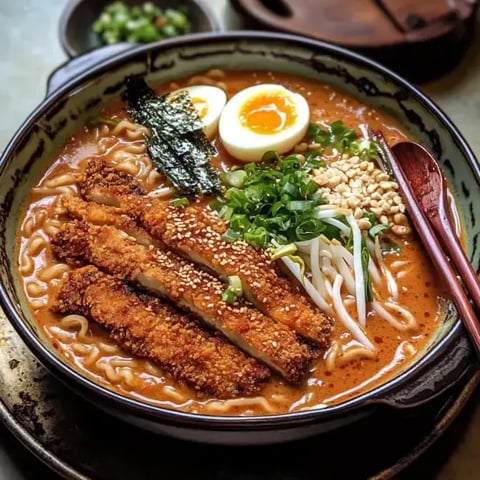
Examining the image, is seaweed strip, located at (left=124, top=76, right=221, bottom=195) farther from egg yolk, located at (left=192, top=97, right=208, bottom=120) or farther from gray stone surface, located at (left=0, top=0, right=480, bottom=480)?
gray stone surface, located at (left=0, top=0, right=480, bottom=480)

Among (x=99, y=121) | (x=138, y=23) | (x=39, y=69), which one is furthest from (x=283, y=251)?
A: (x=138, y=23)

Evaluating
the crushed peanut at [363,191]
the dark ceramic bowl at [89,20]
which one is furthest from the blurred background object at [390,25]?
the crushed peanut at [363,191]

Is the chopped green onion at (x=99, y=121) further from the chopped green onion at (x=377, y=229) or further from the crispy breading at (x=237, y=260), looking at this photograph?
the chopped green onion at (x=377, y=229)

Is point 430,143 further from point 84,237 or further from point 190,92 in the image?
point 84,237

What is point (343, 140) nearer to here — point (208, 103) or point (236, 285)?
point (208, 103)

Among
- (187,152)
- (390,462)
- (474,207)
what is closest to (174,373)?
(390,462)

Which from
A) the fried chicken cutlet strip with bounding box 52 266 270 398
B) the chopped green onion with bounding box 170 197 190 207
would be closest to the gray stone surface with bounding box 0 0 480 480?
the chopped green onion with bounding box 170 197 190 207
